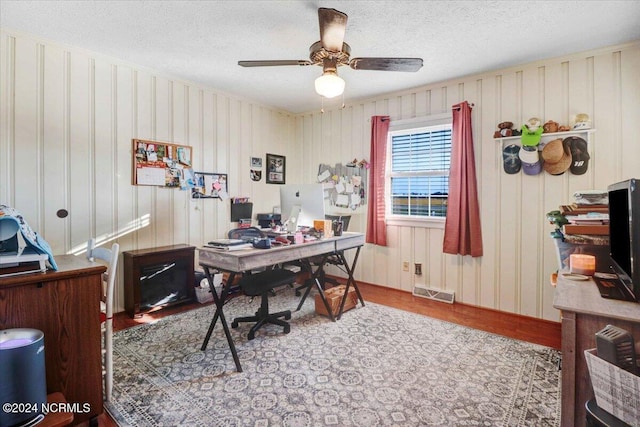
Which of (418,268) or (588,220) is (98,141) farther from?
(588,220)

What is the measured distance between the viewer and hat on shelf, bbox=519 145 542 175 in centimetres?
294

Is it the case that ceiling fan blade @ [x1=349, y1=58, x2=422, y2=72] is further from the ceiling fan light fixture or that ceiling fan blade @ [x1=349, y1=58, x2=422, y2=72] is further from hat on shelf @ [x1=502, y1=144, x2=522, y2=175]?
hat on shelf @ [x1=502, y1=144, x2=522, y2=175]

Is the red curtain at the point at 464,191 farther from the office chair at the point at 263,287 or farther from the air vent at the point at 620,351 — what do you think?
the air vent at the point at 620,351

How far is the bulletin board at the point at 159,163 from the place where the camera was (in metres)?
3.19

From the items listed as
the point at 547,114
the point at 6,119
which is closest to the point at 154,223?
the point at 6,119

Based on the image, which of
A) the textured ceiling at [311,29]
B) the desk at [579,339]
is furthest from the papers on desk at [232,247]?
the desk at [579,339]

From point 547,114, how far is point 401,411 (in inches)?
114

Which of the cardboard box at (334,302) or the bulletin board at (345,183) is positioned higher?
the bulletin board at (345,183)

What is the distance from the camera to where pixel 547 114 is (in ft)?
9.60

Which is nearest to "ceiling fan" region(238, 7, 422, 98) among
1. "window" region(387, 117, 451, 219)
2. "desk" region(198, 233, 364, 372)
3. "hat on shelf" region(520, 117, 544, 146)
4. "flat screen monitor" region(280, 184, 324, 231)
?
"flat screen monitor" region(280, 184, 324, 231)

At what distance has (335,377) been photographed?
80.1 inches

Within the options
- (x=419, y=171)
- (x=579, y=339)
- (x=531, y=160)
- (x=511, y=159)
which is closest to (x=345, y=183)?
(x=419, y=171)

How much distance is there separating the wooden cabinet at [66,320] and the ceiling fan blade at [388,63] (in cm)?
210

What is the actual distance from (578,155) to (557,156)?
158 millimetres
